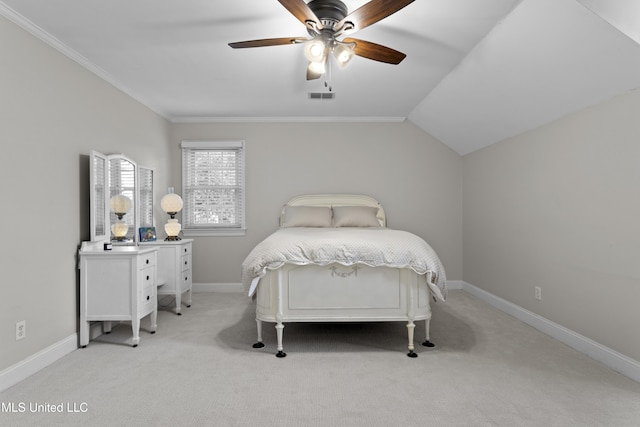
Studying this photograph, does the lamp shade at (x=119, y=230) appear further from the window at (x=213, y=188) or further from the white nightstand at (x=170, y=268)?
the window at (x=213, y=188)

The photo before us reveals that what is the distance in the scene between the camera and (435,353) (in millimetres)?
2812

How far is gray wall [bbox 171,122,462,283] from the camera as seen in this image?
5.08 metres

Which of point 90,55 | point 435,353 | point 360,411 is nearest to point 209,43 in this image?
point 90,55

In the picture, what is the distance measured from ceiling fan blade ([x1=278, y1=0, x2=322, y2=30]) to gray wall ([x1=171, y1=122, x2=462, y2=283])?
2982 millimetres

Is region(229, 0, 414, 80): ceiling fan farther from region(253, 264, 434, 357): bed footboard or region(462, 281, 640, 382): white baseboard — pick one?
region(462, 281, 640, 382): white baseboard

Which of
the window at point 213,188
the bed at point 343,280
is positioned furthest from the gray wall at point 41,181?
the window at point 213,188

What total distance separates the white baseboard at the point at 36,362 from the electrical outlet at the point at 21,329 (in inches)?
6.3

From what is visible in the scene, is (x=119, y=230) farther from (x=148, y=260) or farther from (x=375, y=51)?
(x=375, y=51)

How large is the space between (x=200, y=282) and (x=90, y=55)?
3.02 meters

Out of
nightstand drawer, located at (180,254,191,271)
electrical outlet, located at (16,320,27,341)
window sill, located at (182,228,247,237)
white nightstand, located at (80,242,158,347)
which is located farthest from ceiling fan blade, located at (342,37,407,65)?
window sill, located at (182,228,247,237)

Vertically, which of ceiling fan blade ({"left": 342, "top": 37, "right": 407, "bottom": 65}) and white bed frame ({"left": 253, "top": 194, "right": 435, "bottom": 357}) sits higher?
ceiling fan blade ({"left": 342, "top": 37, "right": 407, "bottom": 65})

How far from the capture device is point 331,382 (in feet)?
7.66

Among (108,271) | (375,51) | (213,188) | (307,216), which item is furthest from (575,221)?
(213,188)

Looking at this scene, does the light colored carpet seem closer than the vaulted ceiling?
Yes
